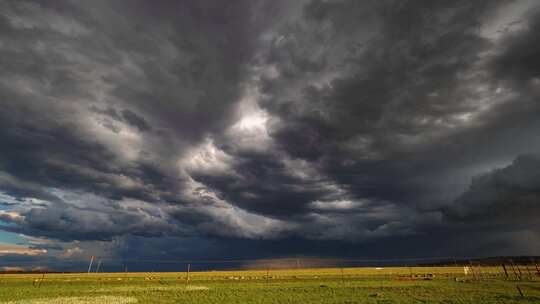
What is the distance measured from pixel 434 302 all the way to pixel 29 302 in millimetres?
44467

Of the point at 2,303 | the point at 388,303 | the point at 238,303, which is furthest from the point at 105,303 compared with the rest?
the point at 388,303

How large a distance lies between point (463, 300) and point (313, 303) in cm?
1653

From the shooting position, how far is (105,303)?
3588 cm

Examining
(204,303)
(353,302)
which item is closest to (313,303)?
(353,302)

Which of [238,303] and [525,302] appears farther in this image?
[238,303]

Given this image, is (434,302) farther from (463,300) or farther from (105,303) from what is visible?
(105,303)

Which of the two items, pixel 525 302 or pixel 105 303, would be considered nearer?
pixel 525 302

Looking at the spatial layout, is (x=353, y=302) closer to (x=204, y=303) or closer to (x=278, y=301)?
(x=278, y=301)

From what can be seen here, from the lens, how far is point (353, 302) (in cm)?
3519

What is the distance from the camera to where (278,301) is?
37.4m

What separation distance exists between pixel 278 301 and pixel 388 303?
11871 mm

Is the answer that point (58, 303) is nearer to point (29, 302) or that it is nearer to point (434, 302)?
point (29, 302)

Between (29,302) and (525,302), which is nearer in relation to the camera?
(525,302)

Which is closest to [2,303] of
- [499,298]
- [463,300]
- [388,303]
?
[388,303]
